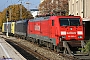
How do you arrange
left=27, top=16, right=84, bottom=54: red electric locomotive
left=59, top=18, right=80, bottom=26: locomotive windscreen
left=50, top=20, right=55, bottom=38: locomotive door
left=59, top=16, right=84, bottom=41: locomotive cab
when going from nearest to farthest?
left=27, top=16, right=84, bottom=54: red electric locomotive → left=59, top=16, right=84, bottom=41: locomotive cab → left=59, top=18, right=80, bottom=26: locomotive windscreen → left=50, top=20, right=55, bottom=38: locomotive door

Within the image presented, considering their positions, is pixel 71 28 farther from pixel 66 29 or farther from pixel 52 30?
pixel 52 30

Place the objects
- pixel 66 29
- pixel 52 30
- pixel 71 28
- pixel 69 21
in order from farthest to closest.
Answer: pixel 52 30 < pixel 69 21 < pixel 71 28 < pixel 66 29

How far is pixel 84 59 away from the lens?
17016 millimetres

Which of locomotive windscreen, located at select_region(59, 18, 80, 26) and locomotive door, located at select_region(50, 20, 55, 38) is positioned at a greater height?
locomotive windscreen, located at select_region(59, 18, 80, 26)

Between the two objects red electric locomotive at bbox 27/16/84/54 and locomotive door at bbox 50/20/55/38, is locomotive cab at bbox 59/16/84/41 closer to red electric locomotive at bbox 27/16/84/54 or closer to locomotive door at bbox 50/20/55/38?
red electric locomotive at bbox 27/16/84/54

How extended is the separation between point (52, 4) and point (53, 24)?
197 feet

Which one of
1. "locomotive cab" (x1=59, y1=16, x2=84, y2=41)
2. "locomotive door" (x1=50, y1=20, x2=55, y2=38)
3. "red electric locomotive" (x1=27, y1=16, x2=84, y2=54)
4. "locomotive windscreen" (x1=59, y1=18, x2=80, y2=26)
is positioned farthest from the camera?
"locomotive door" (x1=50, y1=20, x2=55, y2=38)

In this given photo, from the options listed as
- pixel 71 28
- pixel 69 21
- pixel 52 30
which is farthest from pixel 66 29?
pixel 52 30

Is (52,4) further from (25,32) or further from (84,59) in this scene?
(84,59)

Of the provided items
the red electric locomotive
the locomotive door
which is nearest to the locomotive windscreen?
the red electric locomotive

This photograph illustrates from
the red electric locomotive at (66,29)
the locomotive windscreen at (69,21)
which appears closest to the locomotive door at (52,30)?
the red electric locomotive at (66,29)

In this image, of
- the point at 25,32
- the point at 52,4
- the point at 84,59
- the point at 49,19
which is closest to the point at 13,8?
the point at 52,4

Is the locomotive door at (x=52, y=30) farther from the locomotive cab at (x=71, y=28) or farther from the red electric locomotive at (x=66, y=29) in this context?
the locomotive cab at (x=71, y=28)

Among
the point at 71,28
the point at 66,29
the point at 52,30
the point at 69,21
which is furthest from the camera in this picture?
the point at 52,30
